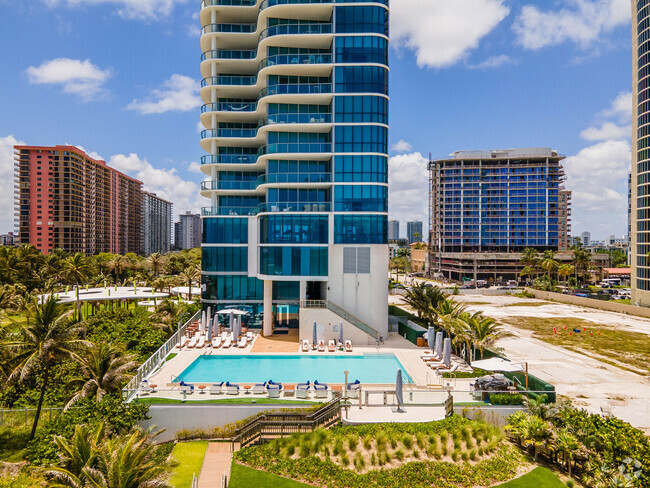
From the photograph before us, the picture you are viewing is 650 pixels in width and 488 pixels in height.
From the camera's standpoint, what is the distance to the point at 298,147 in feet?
115

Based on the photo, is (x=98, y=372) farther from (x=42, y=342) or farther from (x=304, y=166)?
(x=304, y=166)

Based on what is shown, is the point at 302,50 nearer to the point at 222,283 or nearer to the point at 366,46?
the point at 366,46

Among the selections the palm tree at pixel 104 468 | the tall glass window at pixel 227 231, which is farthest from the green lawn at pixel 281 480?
the tall glass window at pixel 227 231

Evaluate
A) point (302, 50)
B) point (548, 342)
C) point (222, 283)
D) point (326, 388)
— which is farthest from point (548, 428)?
point (302, 50)

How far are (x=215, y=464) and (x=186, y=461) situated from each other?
1488 mm

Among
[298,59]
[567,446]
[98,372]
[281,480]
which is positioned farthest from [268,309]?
[567,446]

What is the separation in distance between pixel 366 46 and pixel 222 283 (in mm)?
24983

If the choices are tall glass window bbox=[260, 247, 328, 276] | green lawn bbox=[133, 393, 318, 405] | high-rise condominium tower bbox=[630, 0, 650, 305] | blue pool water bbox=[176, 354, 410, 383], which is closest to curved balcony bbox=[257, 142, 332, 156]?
tall glass window bbox=[260, 247, 328, 276]

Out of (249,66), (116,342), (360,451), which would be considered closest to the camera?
(360,451)

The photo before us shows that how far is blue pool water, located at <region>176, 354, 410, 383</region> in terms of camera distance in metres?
23.8

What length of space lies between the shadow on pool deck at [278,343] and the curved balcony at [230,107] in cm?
2181

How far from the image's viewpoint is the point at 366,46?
112ft

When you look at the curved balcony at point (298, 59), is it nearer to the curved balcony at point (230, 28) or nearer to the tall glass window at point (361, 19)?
the tall glass window at point (361, 19)

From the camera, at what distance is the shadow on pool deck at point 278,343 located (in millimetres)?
30062
